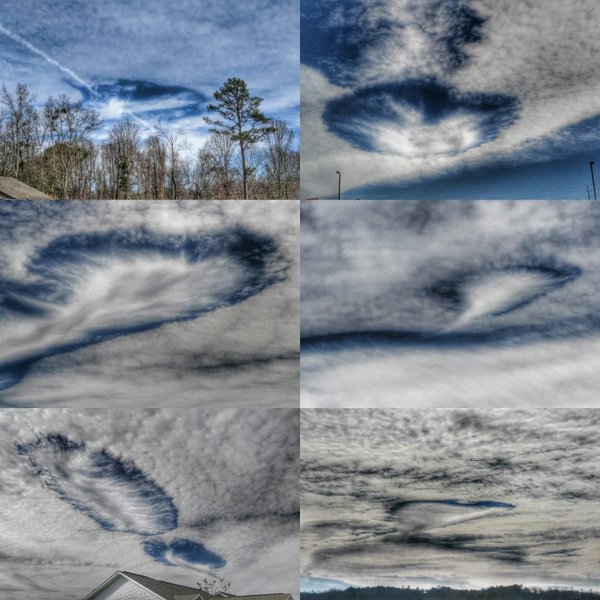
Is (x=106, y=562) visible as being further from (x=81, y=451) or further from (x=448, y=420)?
(x=448, y=420)

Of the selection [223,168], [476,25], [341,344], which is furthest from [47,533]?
[476,25]

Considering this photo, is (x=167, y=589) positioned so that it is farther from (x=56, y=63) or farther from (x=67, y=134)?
(x=56, y=63)

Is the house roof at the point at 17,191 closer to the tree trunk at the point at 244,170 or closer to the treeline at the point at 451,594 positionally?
the tree trunk at the point at 244,170

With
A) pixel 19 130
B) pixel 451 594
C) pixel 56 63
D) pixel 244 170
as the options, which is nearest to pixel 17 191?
pixel 19 130

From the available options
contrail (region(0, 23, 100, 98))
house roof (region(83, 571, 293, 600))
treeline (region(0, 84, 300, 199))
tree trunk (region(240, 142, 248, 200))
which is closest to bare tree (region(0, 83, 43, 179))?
treeline (region(0, 84, 300, 199))

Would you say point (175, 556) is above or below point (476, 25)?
below

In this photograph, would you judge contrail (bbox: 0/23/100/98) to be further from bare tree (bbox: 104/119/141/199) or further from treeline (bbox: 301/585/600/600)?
treeline (bbox: 301/585/600/600)
